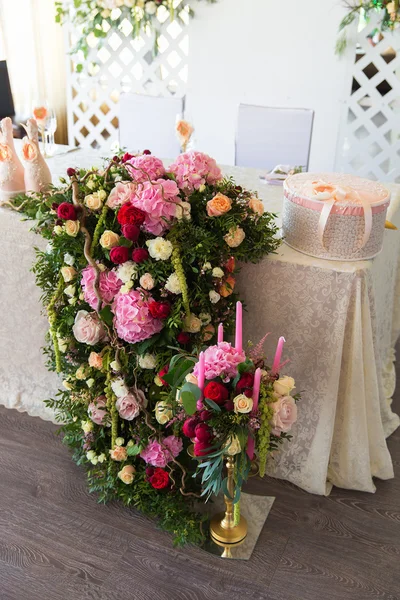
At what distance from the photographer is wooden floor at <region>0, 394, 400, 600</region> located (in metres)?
1.44

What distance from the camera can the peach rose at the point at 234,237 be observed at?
1.42 m

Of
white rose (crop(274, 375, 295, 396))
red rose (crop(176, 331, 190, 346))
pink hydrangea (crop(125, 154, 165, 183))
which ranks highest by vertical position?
pink hydrangea (crop(125, 154, 165, 183))

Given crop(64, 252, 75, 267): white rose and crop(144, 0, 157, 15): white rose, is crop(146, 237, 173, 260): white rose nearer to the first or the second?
crop(64, 252, 75, 267): white rose

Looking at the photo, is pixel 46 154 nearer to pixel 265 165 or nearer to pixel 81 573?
pixel 265 165

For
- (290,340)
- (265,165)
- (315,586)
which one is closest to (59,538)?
(315,586)

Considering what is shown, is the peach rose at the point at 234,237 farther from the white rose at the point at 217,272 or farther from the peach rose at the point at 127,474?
the peach rose at the point at 127,474

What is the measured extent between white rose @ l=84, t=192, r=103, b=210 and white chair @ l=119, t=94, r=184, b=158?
1.45 m

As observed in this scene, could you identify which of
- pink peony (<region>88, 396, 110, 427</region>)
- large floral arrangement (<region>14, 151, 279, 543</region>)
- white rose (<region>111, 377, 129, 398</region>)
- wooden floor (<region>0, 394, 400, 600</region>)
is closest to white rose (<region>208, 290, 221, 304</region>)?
large floral arrangement (<region>14, 151, 279, 543</region>)

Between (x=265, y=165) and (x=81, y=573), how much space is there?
6.45ft

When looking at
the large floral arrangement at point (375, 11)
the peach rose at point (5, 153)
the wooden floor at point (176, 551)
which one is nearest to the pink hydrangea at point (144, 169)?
the peach rose at point (5, 153)

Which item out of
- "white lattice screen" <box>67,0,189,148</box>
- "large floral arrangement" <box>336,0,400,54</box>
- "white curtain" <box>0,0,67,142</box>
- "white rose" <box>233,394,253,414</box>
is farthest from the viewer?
"white curtain" <box>0,0,67,142</box>

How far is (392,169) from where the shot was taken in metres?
3.70

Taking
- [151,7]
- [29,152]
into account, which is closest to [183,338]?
[29,152]

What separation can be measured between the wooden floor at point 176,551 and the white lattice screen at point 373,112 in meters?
2.49
